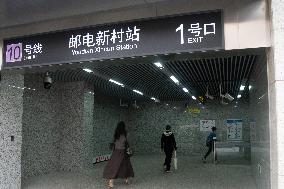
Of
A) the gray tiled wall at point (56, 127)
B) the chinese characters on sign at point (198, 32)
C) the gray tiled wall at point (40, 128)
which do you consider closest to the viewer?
the chinese characters on sign at point (198, 32)

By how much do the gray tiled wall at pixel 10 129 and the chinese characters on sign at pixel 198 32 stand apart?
422 cm

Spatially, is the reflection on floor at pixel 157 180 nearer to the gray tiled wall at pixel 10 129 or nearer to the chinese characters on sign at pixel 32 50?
the gray tiled wall at pixel 10 129

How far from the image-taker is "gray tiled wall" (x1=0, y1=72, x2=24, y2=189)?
23.0 ft

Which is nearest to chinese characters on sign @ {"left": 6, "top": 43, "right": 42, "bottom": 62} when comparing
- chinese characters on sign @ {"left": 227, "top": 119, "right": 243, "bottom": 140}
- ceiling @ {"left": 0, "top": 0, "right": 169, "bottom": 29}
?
ceiling @ {"left": 0, "top": 0, "right": 169, "bottom": 29}

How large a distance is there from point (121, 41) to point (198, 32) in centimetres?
108

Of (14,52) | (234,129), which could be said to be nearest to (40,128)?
(14,52)

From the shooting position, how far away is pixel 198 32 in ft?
14.6

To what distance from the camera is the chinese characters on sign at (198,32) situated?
14.4 ft

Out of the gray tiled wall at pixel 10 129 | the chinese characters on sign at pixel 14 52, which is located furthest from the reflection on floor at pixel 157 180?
the chinese characters on sign at pixel 14 52

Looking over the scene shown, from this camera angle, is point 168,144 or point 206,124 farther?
point 206,124

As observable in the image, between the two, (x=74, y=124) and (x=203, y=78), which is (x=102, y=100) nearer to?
(x=74, y=124)

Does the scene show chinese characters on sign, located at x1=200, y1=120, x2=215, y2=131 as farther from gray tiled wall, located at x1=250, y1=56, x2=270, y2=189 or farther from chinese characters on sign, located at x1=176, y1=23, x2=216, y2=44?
chinese characters on sign, located at x1=176, y1=23, x2=216, y2=44

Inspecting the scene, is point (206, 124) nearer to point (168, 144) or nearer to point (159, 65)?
point (168, 144)

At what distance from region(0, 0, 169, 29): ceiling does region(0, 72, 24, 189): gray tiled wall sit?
2.16m
